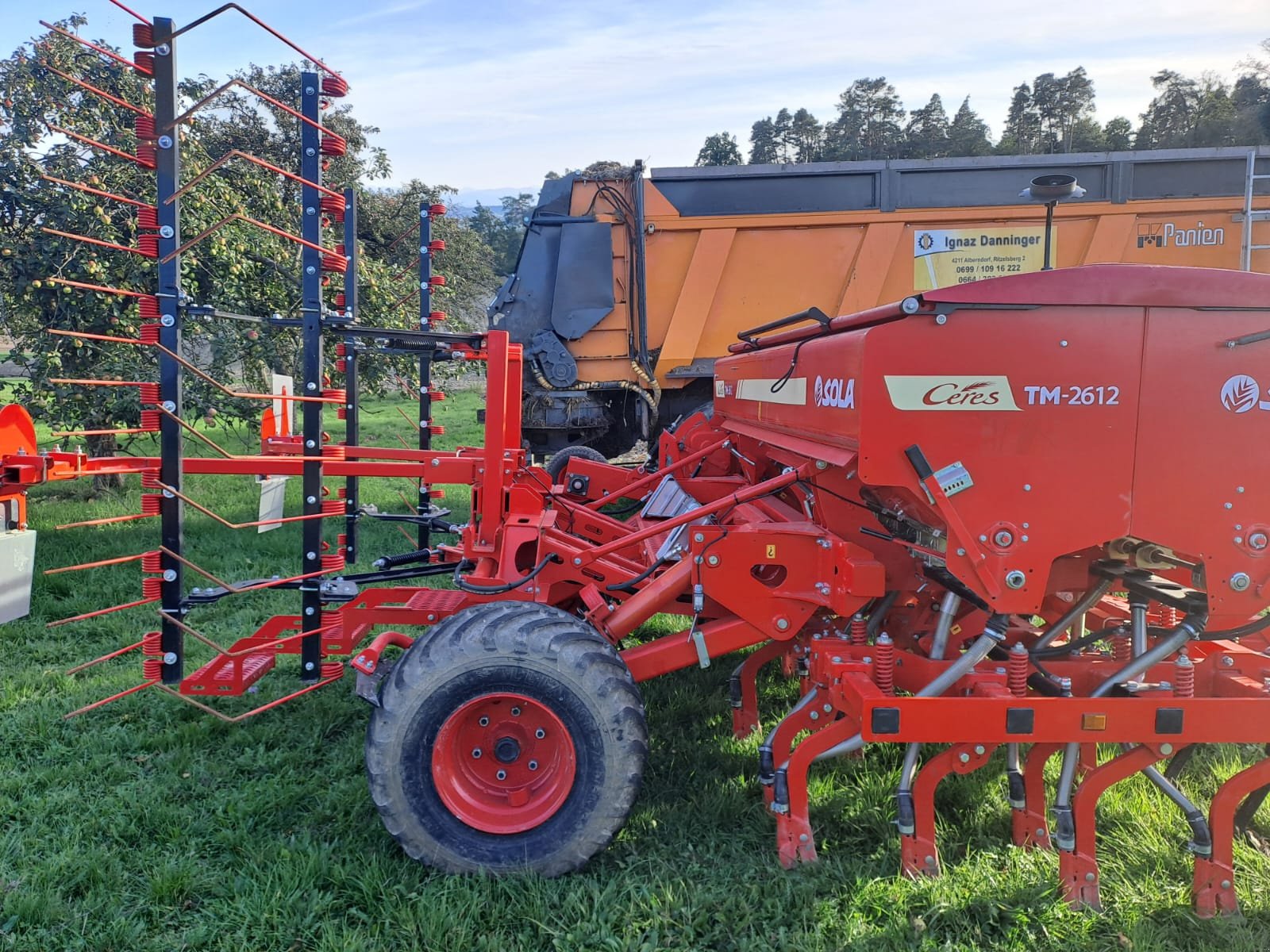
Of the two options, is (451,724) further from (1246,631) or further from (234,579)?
(234,579)

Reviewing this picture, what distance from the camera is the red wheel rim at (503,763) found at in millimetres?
2855

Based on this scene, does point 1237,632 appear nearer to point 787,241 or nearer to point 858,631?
point 858,631

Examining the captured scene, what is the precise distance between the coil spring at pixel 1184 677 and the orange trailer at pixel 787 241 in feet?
20.2

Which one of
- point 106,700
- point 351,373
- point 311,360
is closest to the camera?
point 106,700

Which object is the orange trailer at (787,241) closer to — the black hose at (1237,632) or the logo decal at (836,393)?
the logo decal at (836,393)

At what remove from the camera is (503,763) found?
9.70ft

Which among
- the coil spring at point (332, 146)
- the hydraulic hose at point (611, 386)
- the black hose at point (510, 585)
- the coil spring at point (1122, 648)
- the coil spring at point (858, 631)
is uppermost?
the coil spring at point (332, 146)

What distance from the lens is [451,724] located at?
2857 millimetres

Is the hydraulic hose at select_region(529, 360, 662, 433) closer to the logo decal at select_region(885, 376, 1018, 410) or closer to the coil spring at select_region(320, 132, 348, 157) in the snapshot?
the coil spring at select_region(320, 132, 348, 157)

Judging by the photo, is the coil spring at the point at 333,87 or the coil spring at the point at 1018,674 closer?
the coil spring at the point at 1018,674

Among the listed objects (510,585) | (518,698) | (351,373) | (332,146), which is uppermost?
(332,146)

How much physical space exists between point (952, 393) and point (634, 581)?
57.0 inches

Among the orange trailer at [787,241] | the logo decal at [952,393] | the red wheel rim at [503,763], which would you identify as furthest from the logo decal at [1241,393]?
the orange trailer at [787,241]

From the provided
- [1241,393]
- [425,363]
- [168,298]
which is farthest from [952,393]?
[425,363]
